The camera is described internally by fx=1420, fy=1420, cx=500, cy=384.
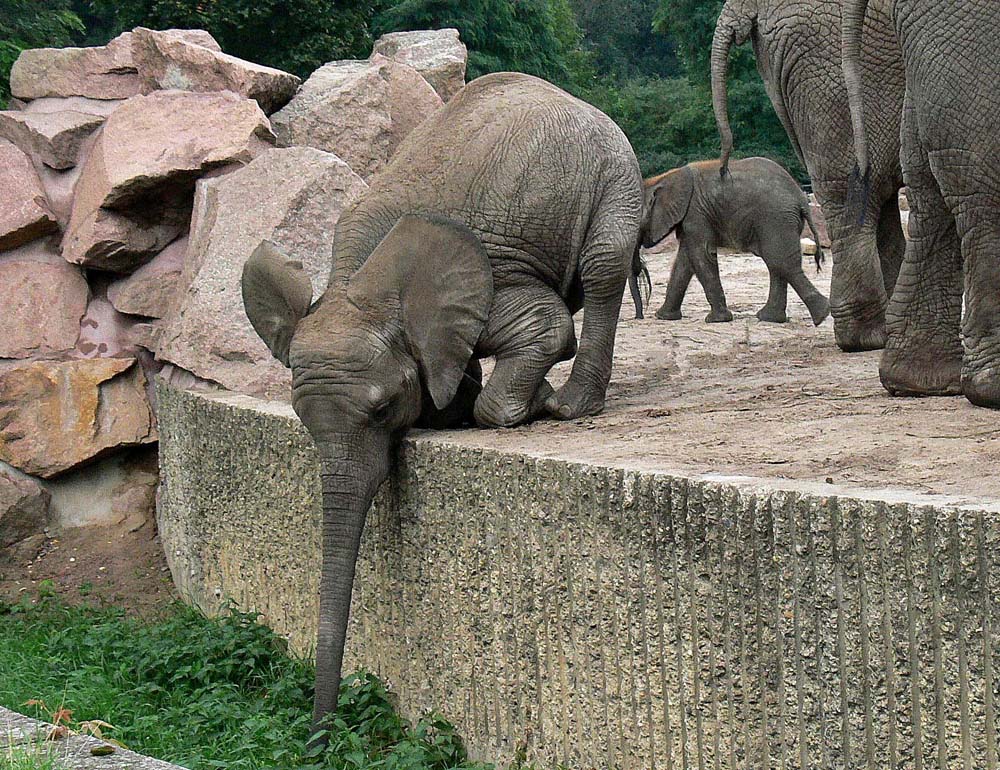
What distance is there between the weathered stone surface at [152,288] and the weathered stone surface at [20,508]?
1.12 meters

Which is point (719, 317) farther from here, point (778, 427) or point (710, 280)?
point (778, 427)

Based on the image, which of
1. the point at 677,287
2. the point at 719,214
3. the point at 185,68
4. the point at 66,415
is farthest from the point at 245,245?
the point at 719,214

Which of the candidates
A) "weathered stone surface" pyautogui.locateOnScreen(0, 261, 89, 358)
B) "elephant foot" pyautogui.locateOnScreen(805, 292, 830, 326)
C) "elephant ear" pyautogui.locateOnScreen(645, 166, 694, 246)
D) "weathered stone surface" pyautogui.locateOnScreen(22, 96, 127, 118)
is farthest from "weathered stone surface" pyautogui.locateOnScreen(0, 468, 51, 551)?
"elephant foot" pyautogui.locateOnScreen(805, 292, 830, 326)

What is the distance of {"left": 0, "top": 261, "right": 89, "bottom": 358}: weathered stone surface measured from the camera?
773cm

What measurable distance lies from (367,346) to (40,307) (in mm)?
3791

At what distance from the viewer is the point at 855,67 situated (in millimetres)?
4645

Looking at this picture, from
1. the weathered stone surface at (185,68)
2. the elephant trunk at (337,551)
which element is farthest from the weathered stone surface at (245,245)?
the elephant trunk at (337,551)

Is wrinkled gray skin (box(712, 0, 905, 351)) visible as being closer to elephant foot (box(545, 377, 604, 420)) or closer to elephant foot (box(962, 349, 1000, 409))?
A: elephant foot (box(545, 377, 604, 420))

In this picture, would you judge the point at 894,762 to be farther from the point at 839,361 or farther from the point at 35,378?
the point at 35,378

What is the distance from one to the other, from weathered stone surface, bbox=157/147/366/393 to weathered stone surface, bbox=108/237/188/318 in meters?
0.41

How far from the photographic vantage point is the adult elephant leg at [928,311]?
189 inches

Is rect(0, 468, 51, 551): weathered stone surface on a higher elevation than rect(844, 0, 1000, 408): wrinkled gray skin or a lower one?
lower

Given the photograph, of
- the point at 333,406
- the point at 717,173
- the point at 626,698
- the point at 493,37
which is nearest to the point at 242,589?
the point at 333,406

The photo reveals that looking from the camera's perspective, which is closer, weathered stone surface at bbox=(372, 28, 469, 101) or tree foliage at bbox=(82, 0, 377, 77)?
weathered stone surface at bbox=(372, 28, 469, 101)
